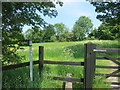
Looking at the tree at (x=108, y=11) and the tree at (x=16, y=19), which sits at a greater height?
the tree at (x=108, y=11)

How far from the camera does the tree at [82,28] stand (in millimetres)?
22250

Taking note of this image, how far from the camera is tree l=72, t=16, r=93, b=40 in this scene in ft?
73.0

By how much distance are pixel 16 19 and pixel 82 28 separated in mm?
23354

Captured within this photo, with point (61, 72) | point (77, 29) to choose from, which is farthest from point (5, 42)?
point (77, 29)

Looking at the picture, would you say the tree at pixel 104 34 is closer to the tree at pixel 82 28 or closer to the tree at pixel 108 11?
the tree at pixel 82 28

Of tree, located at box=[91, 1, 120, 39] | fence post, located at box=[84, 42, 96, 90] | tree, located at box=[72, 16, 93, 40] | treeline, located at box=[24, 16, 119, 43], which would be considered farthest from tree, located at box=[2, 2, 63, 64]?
tree, located at box=[72, 16, 93, 40]

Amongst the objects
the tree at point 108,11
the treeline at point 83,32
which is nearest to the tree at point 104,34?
the treeline at point 83,32

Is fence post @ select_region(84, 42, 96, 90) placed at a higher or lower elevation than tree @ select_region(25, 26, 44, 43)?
lower

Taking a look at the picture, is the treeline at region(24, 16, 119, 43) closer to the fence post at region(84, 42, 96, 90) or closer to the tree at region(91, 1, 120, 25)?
the tree at region(91, 1, 120, 25)

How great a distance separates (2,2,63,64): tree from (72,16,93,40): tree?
1967 centimetres

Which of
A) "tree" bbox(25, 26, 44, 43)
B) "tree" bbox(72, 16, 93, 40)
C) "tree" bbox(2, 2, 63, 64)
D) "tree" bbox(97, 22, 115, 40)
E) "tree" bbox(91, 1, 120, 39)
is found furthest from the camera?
"tree" bbox(72, 16, 93, 40)

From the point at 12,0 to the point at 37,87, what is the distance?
135 cm

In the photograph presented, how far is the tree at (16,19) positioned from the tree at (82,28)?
19.7 metres

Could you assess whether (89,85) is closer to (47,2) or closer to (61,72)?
(61,72)
